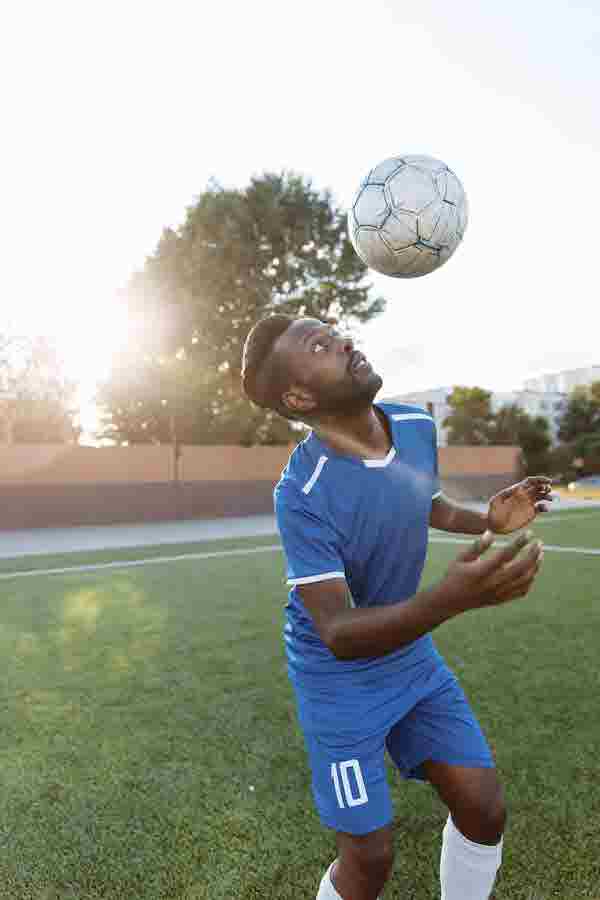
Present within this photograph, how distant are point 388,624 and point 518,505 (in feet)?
2.82

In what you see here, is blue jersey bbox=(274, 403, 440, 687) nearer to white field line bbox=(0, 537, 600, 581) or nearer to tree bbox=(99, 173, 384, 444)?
white field line bbox=(0, 537, 600, 581)

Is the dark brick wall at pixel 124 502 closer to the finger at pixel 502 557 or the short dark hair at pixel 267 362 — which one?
the short dark hair at pixel 267 362

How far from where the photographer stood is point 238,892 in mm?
2768

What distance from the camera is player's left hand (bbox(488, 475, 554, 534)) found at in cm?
249

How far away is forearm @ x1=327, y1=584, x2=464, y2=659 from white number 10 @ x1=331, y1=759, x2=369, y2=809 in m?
0.41

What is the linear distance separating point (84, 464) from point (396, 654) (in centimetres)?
2396

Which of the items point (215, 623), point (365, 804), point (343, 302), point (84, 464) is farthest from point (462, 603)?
point (343, 302)

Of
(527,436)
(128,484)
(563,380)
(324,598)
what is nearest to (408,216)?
(324,598)

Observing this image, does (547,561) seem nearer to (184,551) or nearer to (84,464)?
(184,551)

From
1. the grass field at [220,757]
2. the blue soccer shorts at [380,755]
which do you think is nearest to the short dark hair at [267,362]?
the blue soccer shorts at [380,755]

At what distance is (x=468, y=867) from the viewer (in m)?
2.27

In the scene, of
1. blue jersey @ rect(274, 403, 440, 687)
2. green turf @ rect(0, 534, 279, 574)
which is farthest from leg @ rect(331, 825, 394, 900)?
green turf @ rect(0, 534, 279, 574)

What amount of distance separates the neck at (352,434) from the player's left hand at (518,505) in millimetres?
Answer: 447

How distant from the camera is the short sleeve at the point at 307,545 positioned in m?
2.11
